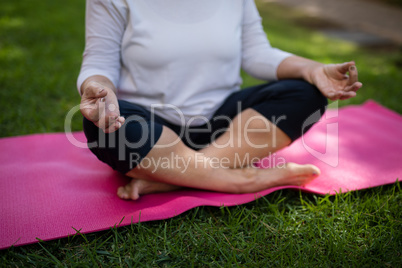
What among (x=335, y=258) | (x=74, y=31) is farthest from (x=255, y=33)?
(x=74, y=31)

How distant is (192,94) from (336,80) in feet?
1.68

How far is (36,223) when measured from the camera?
109 cm

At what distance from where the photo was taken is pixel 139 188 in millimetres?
1243

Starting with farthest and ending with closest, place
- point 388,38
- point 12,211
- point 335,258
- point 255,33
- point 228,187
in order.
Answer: point 388,38, point 255,33, point 228,187, point 12,211, point 335,258

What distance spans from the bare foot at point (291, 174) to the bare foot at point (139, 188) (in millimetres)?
356

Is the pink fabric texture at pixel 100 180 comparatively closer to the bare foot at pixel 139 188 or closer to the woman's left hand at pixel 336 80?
the bare foot at pixel 139 188

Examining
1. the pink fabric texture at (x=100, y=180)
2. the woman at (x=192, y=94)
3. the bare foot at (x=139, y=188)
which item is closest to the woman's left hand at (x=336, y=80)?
the woman at (x=192, y=94)

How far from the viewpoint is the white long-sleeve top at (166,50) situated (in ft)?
4.06

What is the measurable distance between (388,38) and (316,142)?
3.28 meters

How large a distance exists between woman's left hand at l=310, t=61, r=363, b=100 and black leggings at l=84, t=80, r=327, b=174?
38 millimetres

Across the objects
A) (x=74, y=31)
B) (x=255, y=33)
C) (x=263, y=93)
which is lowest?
(x=74, y=31)

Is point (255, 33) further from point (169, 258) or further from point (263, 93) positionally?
point (169, 258)

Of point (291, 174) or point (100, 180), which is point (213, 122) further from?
point (100, 180)

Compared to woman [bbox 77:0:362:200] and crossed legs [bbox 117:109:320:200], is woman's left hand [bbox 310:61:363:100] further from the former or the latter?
crossed legs [bbox 117:109:320:200]
